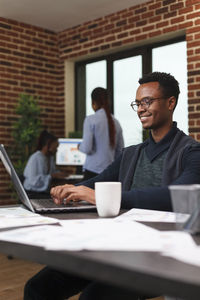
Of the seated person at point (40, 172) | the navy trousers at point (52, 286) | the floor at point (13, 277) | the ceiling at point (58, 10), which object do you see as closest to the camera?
the navy trousers at point (52, 286)

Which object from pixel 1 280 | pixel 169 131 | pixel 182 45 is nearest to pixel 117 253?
pixel 169 131

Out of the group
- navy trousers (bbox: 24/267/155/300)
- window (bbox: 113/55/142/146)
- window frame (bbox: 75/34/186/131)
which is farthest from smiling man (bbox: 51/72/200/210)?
window (bbox: 113/55/142/146)

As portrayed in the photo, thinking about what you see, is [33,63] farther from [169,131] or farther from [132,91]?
[169,131]

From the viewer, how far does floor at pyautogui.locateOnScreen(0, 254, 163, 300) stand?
102 inches

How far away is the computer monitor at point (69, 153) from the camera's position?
4.80 meters

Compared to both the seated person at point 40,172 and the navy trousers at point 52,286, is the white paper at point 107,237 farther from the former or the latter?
the seated person at point 40,172

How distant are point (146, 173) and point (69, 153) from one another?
3205 millimetres

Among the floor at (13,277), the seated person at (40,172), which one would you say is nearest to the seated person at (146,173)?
the floor at (13,277)

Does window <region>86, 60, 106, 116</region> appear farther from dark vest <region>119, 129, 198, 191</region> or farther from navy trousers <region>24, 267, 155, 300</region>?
navy trousers <region>24, 267, 155, 300</region>

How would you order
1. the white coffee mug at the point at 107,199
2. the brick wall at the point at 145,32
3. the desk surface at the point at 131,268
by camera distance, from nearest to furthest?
the desk surface at the point at 131,268
the white coffee mug at the point at 107,199
the brick wall at the point at 145,32

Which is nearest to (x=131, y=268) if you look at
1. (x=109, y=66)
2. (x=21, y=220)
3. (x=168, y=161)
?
(x=21, y=220)

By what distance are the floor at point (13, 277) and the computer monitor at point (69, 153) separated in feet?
5.14

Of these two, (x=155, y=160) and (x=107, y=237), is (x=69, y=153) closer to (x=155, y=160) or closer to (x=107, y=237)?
(x=155, y=160)

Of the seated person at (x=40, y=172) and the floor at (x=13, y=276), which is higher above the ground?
the seated person at (x=40, y=172)
